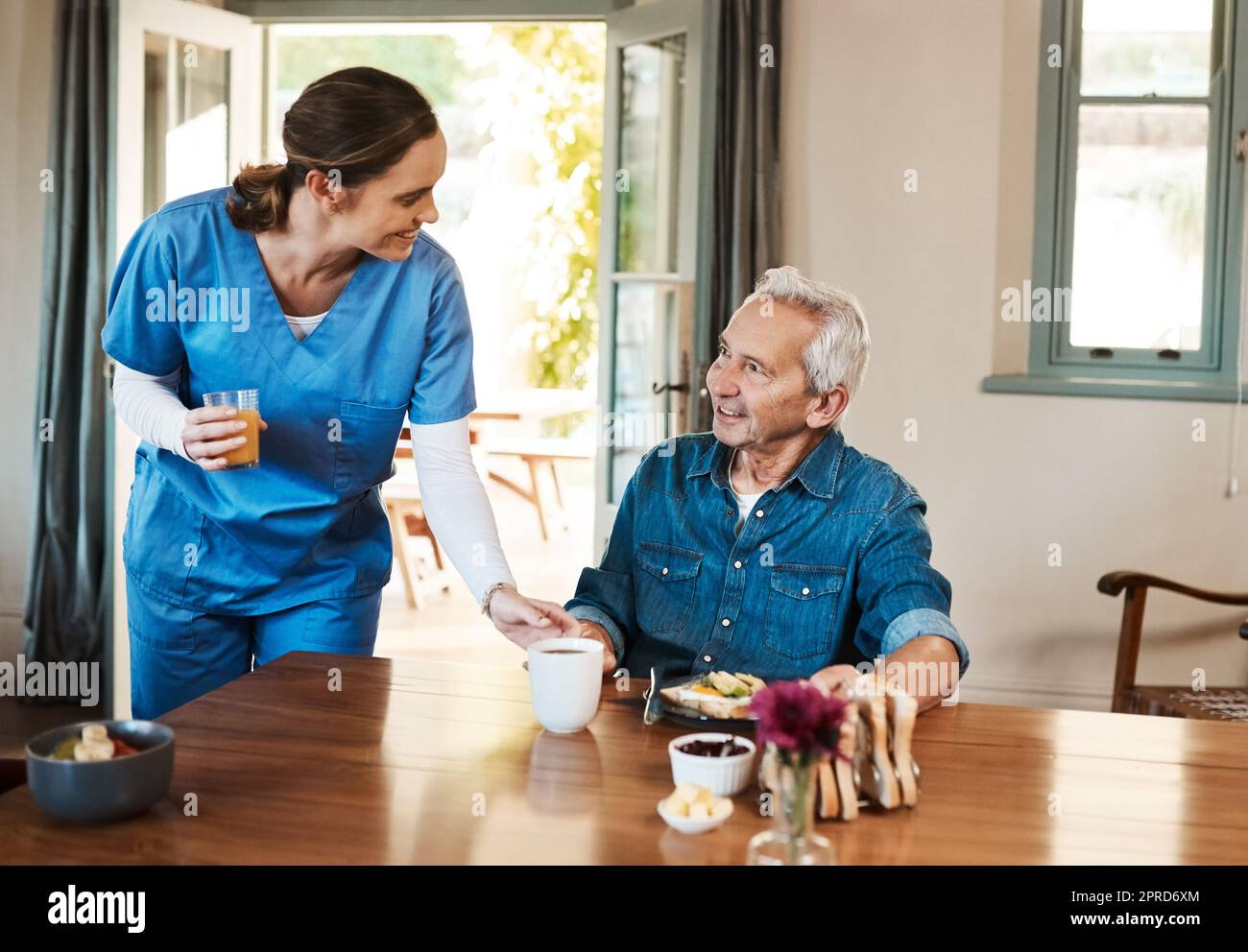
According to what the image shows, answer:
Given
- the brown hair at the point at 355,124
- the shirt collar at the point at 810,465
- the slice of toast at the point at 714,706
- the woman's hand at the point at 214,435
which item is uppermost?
the brown hair at the point at 355,124

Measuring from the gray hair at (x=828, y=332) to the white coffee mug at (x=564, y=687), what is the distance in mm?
673

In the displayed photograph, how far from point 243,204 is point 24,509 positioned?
2.92 m

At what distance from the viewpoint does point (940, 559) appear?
4.11 metres

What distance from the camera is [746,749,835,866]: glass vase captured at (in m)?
1.11

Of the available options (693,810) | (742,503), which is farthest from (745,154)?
(693,810)

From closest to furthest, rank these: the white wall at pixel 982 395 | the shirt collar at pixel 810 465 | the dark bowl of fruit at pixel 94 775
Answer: the dark bowl of fruit at pixel 94 775
the shirt collar at pixel 810 465
the white wall at pixel 982 395

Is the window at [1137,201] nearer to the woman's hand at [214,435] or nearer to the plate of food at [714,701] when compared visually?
the plate of food at [714,701]

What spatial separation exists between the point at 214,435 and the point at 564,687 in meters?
0.62

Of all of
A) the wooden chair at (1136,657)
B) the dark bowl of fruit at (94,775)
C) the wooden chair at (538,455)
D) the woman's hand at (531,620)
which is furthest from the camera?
the wooden chair at (538,455)

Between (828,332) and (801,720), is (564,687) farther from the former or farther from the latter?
(828,332)

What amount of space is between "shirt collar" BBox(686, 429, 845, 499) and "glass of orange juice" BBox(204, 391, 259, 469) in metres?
0.67

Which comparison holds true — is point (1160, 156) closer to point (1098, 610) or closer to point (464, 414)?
point (1098, 610)

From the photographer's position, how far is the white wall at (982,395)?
397cm

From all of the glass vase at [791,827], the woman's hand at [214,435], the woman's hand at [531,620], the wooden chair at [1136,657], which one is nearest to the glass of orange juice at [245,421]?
the woman's hand at [214,435]
